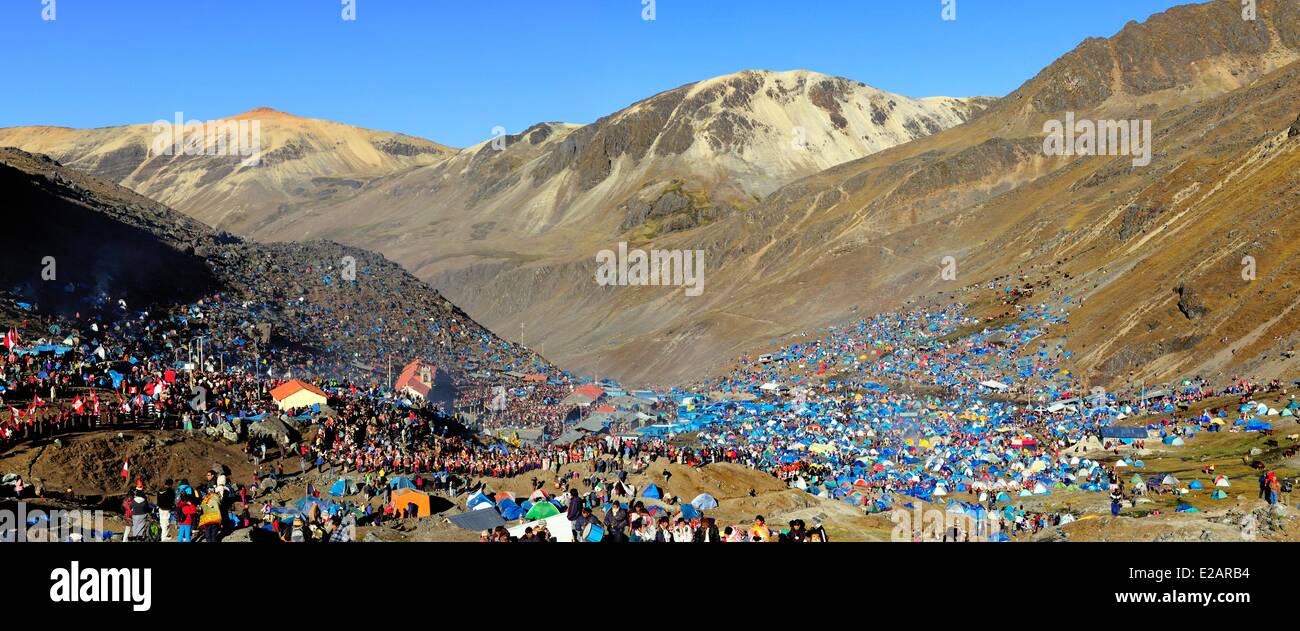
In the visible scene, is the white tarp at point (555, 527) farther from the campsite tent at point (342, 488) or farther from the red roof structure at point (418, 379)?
the red roof structure at point (418, 379)

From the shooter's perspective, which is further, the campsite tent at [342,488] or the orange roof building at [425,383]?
the orange roof building at [425,383]

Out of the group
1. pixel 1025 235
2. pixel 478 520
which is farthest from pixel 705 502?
pixel 1025 235

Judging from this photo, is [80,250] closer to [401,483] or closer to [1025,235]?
[401,483]

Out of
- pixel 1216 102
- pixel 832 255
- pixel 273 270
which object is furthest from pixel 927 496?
pixel 1216 102

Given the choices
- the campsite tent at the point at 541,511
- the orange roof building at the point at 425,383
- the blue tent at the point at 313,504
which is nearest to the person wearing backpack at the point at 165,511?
the blue tent at the point at 313,504
